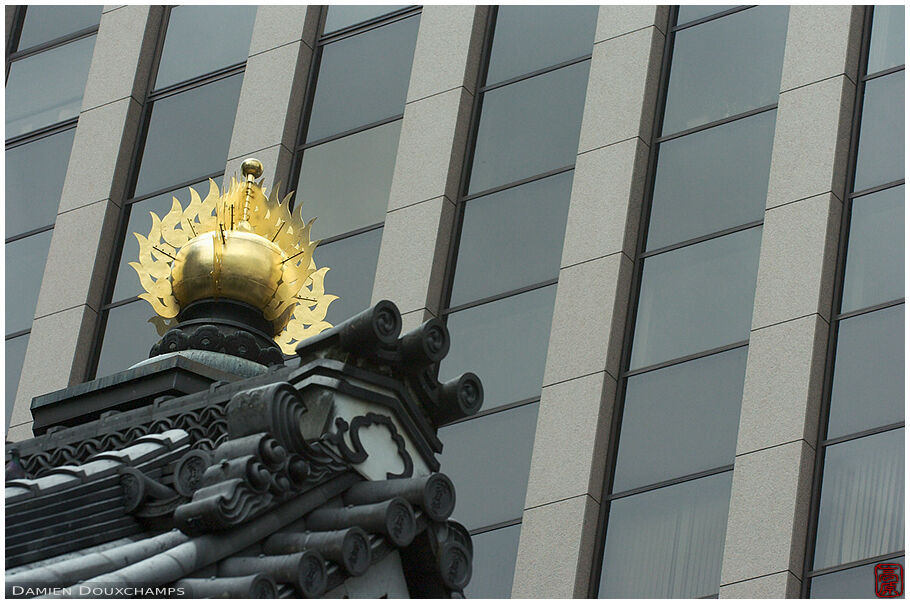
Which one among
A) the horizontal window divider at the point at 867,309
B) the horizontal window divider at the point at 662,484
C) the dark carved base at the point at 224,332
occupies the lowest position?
the dark carved base at the point at 224,332

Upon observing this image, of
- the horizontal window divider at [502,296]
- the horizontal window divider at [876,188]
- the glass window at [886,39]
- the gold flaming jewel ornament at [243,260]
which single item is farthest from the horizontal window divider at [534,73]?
the gold flaming jewel ornament at [243,260]

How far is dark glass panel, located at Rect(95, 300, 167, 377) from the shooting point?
2747 centimetres

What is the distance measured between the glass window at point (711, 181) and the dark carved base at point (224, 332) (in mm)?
12854

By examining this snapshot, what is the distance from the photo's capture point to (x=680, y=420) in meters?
22.7

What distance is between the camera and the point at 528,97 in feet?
86.8

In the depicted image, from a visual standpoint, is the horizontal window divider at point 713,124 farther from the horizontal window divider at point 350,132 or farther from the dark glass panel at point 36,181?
the dark glass panel at point 36,181

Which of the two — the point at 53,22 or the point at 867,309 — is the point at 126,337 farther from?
the point at 867,309

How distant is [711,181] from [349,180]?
18.1 feet

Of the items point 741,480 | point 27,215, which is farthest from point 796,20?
point 27,215

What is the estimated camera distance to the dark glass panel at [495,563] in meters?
22.5

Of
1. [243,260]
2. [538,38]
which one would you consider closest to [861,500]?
[538,38]

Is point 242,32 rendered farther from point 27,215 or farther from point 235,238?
point 235,238

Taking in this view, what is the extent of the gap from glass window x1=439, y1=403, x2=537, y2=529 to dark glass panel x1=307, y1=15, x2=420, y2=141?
18.8ft

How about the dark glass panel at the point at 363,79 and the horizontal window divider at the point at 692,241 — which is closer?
the horizontal window divider at the point at 692,241
